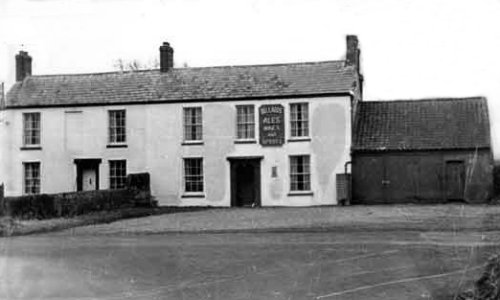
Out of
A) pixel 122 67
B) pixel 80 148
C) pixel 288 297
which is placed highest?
pixel 122 67

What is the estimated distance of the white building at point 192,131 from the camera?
3494cm

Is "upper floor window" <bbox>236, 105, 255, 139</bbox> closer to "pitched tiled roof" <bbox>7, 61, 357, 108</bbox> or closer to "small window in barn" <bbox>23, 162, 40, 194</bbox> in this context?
"pitched tiled roof" <bbox>7, 61, 357, 108</bbox>

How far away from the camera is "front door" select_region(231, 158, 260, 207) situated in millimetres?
35312

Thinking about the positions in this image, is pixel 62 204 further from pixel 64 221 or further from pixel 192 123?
pixel 192 123

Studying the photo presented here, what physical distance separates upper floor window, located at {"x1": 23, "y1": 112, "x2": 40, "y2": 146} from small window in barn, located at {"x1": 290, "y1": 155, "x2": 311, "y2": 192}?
41.3 feet

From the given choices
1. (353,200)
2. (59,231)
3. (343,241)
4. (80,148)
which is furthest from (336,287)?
(80,148)

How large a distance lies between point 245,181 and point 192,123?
12.2 feet

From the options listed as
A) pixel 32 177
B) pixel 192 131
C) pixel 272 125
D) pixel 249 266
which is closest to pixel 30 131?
pixel 32 177

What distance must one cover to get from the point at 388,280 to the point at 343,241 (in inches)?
235

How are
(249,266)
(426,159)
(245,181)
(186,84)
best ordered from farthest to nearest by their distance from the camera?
(186,84)
(245,181)
(426,159)
(249,266)

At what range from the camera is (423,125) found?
3550cm

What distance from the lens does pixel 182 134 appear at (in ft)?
119

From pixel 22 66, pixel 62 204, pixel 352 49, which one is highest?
pixel 352 49

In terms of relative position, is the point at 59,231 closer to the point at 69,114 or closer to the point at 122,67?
the point at 69,114
